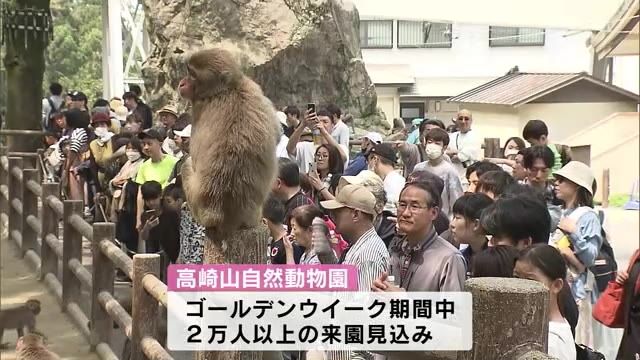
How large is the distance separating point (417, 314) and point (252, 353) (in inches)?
32.0

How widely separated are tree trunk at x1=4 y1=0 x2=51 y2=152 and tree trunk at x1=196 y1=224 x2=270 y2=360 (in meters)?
6.56

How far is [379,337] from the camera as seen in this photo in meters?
2.27

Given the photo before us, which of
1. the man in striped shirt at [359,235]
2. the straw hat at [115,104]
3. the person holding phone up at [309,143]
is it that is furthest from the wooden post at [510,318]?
the straw hat at [115,104]

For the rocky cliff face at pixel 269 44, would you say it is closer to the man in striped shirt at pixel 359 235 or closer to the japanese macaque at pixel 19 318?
the japanese macaque at pixel 19 318

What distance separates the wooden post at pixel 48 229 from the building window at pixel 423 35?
18.4 m

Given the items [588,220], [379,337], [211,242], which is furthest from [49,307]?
[379,337]

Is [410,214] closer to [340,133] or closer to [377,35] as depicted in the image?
[340,133]

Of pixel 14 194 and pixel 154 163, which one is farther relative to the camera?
pixel 14 194

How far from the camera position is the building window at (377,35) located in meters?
24.3

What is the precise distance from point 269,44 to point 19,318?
23.1 feet

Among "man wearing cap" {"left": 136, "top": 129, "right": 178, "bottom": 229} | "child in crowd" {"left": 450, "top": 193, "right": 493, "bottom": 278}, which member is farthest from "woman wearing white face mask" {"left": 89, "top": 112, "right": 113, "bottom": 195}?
"child in crowd" {"left": 450, "top": 193, "right": 493, "bottom": 278}

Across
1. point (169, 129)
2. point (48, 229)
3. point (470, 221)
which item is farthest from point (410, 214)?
point (169, 129)

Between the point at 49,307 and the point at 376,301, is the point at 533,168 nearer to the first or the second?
the point at 376,301

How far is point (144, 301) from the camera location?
12.1 ft
